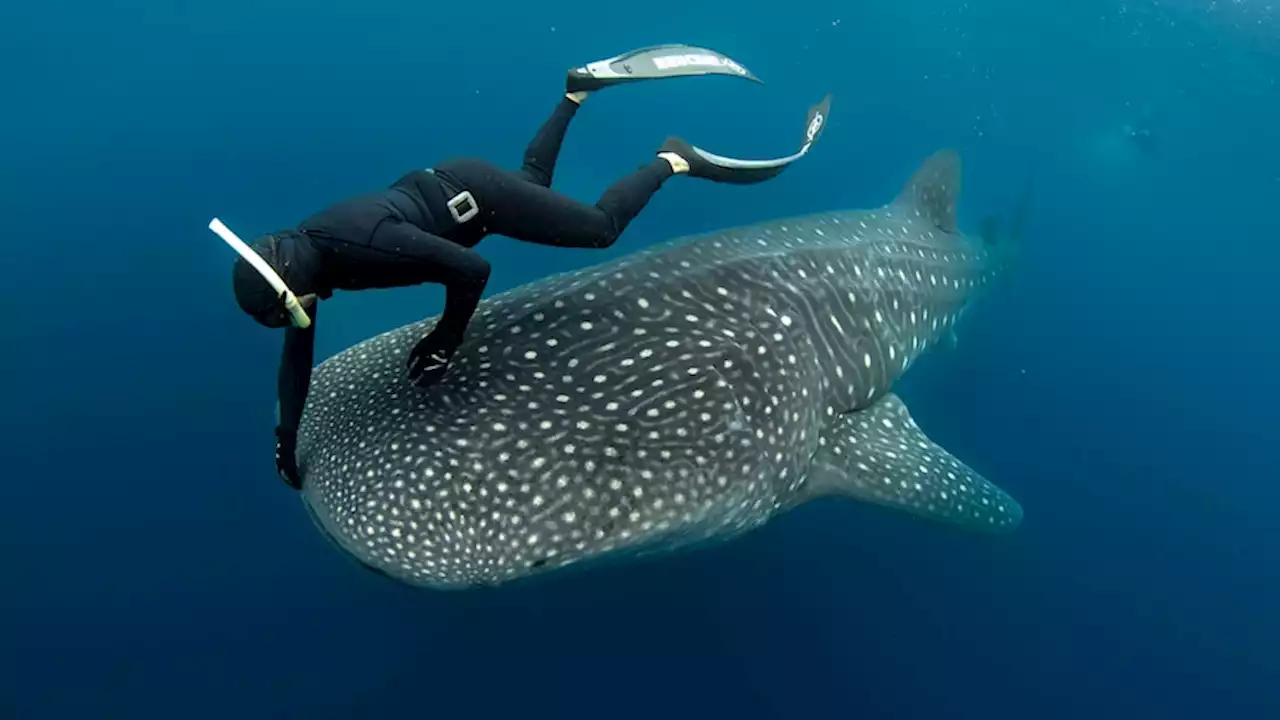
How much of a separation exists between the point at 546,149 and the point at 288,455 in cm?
233

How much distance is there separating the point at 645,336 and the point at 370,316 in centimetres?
415

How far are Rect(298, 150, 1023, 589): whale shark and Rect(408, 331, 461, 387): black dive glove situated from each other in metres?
0.06

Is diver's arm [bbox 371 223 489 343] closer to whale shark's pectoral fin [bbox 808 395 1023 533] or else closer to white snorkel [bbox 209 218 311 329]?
white snorkel [bbox 209 218 311 329]

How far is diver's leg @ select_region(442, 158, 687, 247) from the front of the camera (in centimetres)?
391

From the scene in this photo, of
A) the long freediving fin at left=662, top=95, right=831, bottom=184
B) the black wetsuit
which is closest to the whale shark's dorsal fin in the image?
the long freediving fin at left=662, top=95, right=831, bottom=184

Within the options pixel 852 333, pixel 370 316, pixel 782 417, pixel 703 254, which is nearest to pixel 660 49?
pixel 703 254

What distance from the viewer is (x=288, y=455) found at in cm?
367

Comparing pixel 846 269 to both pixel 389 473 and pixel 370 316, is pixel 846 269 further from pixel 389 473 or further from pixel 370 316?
pixel 370 316

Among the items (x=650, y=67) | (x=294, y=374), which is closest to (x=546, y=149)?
(x=650, y=67)

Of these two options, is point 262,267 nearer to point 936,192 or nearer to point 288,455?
point 288,455

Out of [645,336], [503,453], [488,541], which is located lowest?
[488,541]

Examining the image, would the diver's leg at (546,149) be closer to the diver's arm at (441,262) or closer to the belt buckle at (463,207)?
the belt buckle at (463,207)

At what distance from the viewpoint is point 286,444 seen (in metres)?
3.64

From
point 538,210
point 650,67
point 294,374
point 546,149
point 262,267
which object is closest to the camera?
point 262,267
